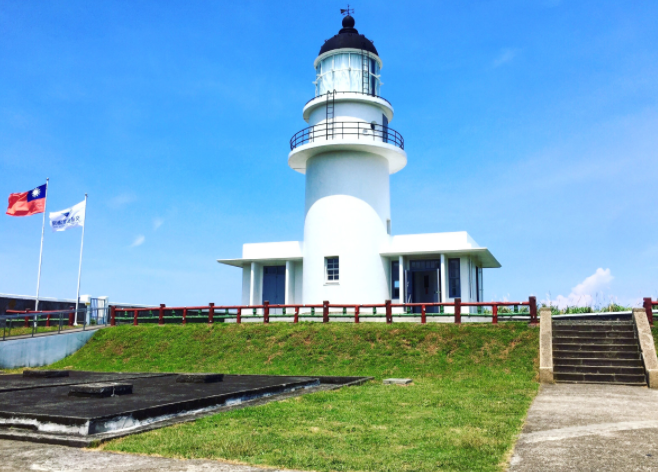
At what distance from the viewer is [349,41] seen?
88.0 ft

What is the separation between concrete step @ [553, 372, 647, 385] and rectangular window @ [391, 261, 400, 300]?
11127mm

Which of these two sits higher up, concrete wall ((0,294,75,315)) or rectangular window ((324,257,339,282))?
rectangular window ((324,257,339,282))

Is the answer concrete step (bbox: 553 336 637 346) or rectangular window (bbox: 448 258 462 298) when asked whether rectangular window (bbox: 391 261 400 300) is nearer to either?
rectangular window (bbox: 448 258 462 298)

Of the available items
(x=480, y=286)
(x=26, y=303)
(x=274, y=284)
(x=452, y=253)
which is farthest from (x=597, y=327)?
(x=26, y=303)

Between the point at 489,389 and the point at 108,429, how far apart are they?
27.9 ft

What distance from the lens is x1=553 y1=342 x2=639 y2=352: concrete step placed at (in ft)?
52.5

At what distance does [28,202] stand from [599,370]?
24.9 metres

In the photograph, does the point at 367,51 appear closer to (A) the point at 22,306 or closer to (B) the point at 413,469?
→ (A) the point at 22,306

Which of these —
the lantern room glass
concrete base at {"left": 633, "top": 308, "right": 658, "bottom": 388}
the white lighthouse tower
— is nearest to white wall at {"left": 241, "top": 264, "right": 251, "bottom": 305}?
the white lighthouse tower

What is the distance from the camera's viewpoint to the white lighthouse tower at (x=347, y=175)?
82.0 ft

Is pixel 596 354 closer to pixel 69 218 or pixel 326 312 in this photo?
pixel 326 312

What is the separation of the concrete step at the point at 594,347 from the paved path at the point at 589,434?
430cm

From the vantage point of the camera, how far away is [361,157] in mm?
25844

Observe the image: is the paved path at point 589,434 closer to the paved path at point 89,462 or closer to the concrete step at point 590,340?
the paved path at point 89,462
